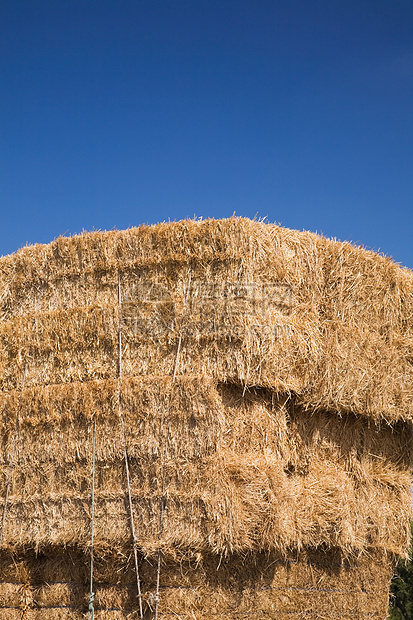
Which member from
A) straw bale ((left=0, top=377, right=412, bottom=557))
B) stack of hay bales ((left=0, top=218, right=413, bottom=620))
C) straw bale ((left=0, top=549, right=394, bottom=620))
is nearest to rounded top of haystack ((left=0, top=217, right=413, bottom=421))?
stack of hay bales ((left=0, top=218, right=413, bottom=620))

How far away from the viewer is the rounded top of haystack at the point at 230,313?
7.04 meters

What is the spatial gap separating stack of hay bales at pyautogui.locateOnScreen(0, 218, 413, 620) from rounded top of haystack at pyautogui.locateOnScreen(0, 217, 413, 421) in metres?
0.02

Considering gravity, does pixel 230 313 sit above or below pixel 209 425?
above

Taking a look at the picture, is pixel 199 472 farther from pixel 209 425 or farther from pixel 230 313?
pixel 230 313

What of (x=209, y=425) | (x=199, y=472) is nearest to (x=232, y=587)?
(x=199, y=472)

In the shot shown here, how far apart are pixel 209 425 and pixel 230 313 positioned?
51.1 inches

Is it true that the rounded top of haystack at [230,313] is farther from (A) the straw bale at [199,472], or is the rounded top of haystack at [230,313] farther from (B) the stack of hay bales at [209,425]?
(A) the straw bale at [199,472]

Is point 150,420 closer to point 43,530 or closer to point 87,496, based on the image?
point 87,496

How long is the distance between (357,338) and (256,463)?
2056 millimetres

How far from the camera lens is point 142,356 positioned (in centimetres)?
725

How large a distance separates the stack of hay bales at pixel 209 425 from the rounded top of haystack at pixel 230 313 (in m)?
0.02

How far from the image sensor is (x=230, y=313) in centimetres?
699

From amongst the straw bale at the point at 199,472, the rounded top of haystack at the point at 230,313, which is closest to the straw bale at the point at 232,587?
the straw bale at the point at 199,472

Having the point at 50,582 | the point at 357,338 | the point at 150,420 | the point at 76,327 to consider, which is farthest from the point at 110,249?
the point at 50,582
